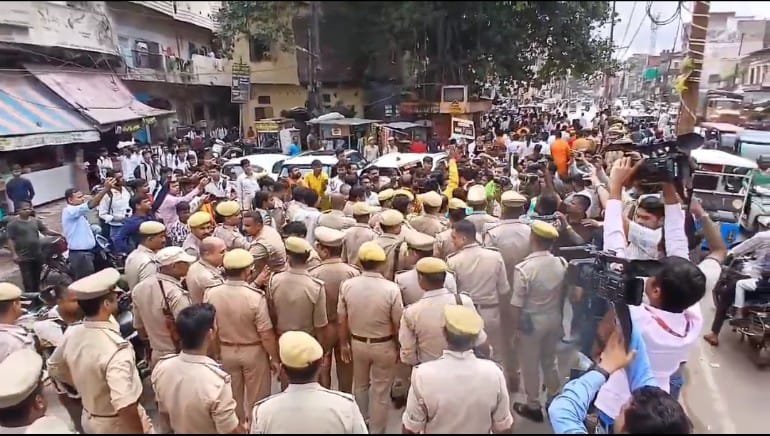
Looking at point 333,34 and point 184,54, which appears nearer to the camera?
point 333,34

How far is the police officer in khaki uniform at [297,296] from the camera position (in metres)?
3.30

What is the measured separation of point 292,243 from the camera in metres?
3.34

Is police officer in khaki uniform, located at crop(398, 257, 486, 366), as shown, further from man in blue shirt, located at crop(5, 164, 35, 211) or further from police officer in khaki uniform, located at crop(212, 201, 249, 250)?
man in blue shirt, located at crop(5, 164, 35, 211)

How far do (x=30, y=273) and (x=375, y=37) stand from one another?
16.2ft

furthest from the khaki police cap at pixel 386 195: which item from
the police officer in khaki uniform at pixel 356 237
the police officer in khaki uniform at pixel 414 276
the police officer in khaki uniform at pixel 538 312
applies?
the police officer in khaki uniform at pixel 538 312

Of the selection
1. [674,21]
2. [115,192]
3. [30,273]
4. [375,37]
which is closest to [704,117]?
[674,21]

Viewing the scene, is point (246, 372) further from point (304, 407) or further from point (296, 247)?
point (304, 407)

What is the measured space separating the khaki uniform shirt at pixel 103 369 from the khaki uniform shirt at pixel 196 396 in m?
0.16

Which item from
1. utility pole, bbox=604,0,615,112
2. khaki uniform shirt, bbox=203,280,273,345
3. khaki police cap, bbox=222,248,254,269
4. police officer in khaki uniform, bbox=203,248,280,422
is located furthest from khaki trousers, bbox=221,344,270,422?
utility pole, bbox=604,0,615,112

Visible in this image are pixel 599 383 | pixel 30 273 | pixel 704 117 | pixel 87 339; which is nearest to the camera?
pixel 599 383

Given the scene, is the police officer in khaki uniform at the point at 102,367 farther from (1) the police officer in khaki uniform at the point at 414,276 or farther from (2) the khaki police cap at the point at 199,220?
(1) the police officer in khaki uniform at the point at 414,276

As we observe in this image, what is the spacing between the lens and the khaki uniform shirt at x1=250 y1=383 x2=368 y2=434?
77.5 inches

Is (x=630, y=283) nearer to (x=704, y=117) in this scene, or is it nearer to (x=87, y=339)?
(x=704, y=117)

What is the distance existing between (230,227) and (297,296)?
1.35 m
